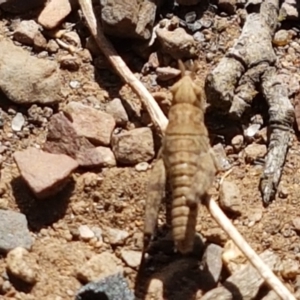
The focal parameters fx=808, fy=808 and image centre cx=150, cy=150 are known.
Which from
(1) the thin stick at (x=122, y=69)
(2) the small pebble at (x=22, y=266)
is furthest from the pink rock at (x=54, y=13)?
(2) the small pebble at (x=22, y=266)

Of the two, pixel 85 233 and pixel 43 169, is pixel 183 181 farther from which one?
pixel 43 169

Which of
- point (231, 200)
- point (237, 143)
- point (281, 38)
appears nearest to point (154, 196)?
point (231, 200)

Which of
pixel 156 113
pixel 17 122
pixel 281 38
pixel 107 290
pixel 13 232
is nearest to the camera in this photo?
pixel 107 290

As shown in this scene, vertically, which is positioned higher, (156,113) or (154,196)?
(156,113)

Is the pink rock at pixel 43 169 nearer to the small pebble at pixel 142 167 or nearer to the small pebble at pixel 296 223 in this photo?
the small pebble at pixel 142 167

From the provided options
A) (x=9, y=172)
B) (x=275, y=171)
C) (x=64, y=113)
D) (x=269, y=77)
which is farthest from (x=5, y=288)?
(x=269, y=77)

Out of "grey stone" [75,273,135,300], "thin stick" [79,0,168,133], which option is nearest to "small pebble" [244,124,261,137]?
"thin stick" [79,0,168,133]

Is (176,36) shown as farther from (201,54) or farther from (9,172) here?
(9,172)

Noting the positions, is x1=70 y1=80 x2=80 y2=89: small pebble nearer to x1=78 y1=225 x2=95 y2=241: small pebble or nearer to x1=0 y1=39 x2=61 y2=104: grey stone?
x1=0 y1=39 x2=61 y2=104: grey stone
